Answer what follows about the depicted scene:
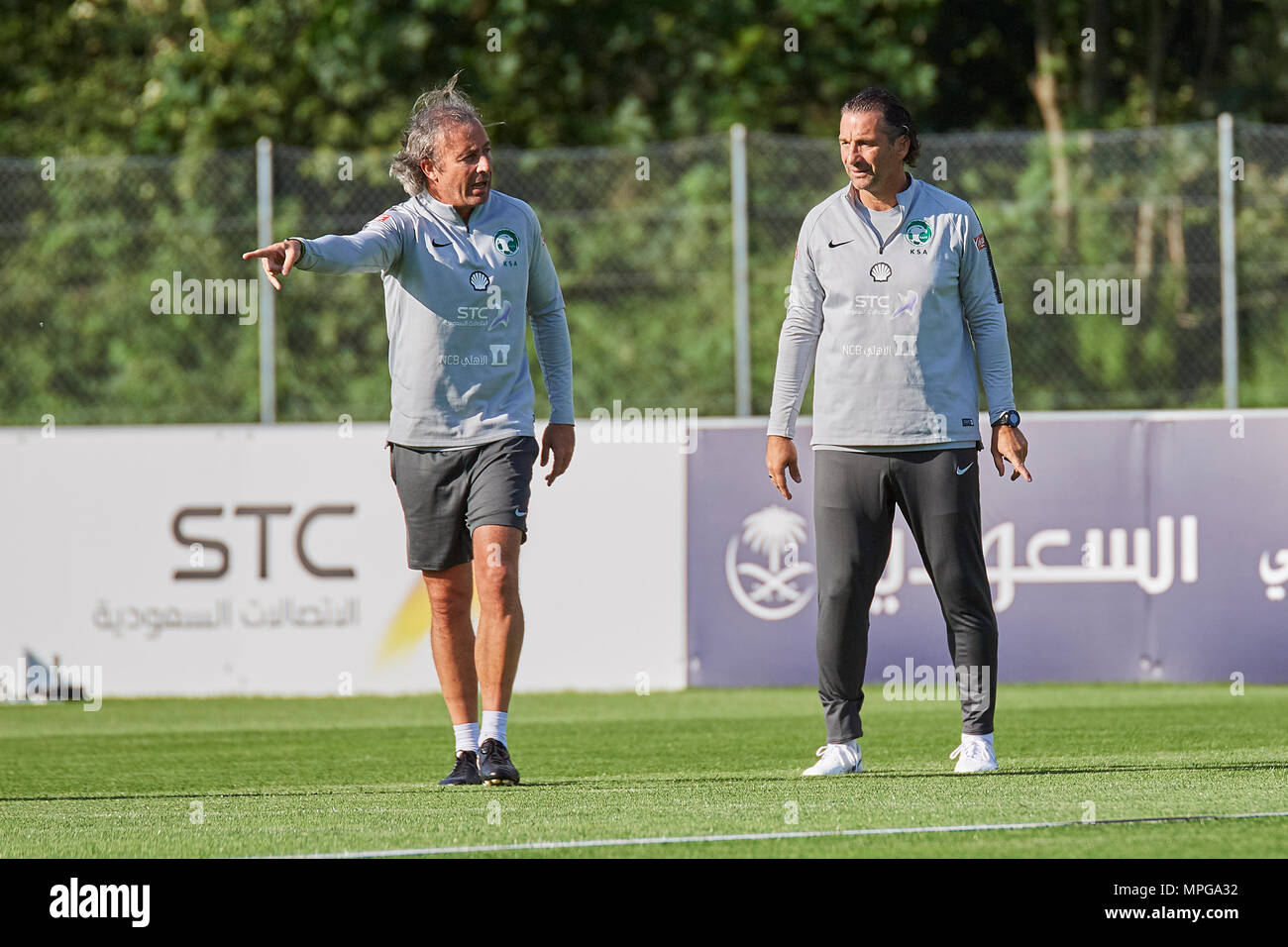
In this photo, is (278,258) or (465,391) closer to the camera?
(278,258)

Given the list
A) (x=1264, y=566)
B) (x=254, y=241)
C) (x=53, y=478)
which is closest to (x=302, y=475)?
(x=53, y=478)

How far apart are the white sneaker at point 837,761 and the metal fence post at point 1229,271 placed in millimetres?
5464

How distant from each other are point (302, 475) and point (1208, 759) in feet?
17.4

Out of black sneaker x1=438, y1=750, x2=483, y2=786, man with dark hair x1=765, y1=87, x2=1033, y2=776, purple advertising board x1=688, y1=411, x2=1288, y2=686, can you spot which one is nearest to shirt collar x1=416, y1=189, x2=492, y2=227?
man with dark hair x1=765, y1=87, x2=1033, y2=776

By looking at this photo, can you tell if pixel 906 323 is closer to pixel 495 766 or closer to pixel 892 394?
pixel 892 394

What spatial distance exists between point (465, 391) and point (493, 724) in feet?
3.06

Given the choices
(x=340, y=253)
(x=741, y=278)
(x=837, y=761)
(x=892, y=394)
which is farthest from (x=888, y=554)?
(x=741, y=278)

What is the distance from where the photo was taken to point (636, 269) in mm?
13062

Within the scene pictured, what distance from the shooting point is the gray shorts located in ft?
19.1

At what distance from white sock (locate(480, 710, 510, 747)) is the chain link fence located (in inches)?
242

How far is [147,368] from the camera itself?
13906 millimetres

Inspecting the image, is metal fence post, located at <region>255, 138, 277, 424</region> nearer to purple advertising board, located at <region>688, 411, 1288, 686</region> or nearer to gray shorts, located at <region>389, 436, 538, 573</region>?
purple advertising board, located at <region>688, 411, 1288, 686</region>

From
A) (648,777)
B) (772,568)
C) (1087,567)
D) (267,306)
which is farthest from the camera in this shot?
(267,306)
